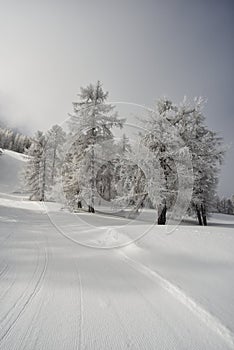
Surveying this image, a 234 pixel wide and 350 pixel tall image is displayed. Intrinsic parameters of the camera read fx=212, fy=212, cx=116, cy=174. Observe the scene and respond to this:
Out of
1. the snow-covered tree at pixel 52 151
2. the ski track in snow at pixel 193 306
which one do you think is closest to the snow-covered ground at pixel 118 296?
the ski track in snow at pixel 193 306

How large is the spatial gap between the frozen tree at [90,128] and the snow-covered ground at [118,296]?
11824 millimetres

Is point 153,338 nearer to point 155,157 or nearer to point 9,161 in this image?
point 155,157

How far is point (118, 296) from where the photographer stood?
3926 millimetres

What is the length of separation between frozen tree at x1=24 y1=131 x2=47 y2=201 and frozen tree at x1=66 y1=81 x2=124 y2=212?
46.7 feet

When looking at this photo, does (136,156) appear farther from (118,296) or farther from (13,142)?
(13,142)

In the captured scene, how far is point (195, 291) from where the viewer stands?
4117 millimetres

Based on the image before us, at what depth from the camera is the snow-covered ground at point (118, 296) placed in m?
2.72

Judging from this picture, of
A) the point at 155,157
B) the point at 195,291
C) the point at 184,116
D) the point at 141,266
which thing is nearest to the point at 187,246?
the point at 141,266

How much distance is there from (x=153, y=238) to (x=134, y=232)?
4.20 ft

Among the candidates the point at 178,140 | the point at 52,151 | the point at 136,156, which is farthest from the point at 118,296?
the point at 52,151

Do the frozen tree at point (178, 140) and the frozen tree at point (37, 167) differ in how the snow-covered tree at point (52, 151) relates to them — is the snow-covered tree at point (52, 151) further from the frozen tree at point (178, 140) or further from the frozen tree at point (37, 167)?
the frozen tree at point (178, 140)

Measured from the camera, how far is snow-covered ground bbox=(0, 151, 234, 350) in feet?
8.93

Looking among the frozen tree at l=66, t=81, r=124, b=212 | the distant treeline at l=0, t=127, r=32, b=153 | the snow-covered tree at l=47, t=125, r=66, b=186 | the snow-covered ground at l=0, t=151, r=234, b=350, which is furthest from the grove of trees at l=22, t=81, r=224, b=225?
the distant treeline at l=0, t=127, r=32, b=153

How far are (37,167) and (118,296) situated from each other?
33.8m
